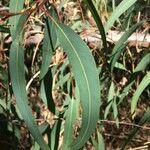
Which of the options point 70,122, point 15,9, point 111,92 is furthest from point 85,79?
point 111,92

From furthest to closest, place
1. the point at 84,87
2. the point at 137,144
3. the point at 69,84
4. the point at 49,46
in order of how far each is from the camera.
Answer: the point at 137,144, the point at 69,84, the point at 49,46, the point at 84,87

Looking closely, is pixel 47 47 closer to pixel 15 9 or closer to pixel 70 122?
pixel 15 9

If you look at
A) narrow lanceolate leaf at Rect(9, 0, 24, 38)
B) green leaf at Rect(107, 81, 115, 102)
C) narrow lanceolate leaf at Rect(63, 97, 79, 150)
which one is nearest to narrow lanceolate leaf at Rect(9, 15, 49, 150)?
narrow lanceolate leaf at Rect(9, 0, 24, 38)

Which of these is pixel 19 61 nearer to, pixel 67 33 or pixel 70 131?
pixel 67 33

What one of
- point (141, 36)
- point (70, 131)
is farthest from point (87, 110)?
point (141, 36)

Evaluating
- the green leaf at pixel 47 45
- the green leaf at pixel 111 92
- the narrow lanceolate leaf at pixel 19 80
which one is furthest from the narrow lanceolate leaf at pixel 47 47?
the green leaf at pixel 111 92

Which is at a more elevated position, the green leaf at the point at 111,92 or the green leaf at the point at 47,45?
the green leaf at the point at 47,45

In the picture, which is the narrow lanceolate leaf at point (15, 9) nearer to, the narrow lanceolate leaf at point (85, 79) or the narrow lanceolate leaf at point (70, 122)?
the narrow lanceolate leaf at point (85, 79)

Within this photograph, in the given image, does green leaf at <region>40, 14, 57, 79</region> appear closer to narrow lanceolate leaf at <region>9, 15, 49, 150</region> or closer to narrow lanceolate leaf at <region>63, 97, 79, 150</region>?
narrow lanceolate leaf at <region>9, 15, 49, 150</region>
